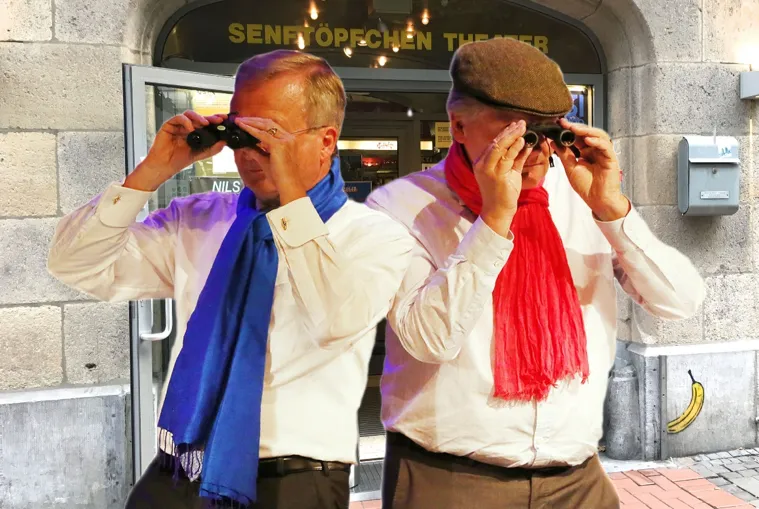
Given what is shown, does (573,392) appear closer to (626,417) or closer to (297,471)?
(297,471)

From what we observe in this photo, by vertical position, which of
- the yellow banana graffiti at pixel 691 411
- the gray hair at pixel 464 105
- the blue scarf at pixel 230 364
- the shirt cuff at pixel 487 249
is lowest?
the yellow banana graffiti at pixel 691 411

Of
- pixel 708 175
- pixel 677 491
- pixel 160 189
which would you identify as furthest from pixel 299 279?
pixel 708 175

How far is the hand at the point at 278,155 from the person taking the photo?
1.18 m

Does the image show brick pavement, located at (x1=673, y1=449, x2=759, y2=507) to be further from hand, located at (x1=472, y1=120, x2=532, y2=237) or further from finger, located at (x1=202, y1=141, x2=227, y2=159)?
finger, located at (x1=202, y1=141, x2=227, y2=159)

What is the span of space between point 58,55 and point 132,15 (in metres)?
0.44

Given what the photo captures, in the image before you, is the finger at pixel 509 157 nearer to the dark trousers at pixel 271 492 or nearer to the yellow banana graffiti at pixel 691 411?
the dark trousers at pixel 271 492

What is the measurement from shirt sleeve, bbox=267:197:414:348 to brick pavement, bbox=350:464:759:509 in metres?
2.73

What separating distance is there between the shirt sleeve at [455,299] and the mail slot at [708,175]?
10.9 feet

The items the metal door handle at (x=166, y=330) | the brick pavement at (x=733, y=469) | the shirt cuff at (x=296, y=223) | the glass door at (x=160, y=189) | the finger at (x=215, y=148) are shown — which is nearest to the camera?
the shirt cuff at (x=296, y=223)

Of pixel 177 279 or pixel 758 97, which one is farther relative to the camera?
pixel 758 97

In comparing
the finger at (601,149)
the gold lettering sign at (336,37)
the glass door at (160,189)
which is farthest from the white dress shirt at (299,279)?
the gold lettering sign at (336,37)

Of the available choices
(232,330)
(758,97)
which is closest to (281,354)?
(232,330)

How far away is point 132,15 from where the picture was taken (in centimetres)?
356

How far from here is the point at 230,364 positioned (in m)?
1.31
